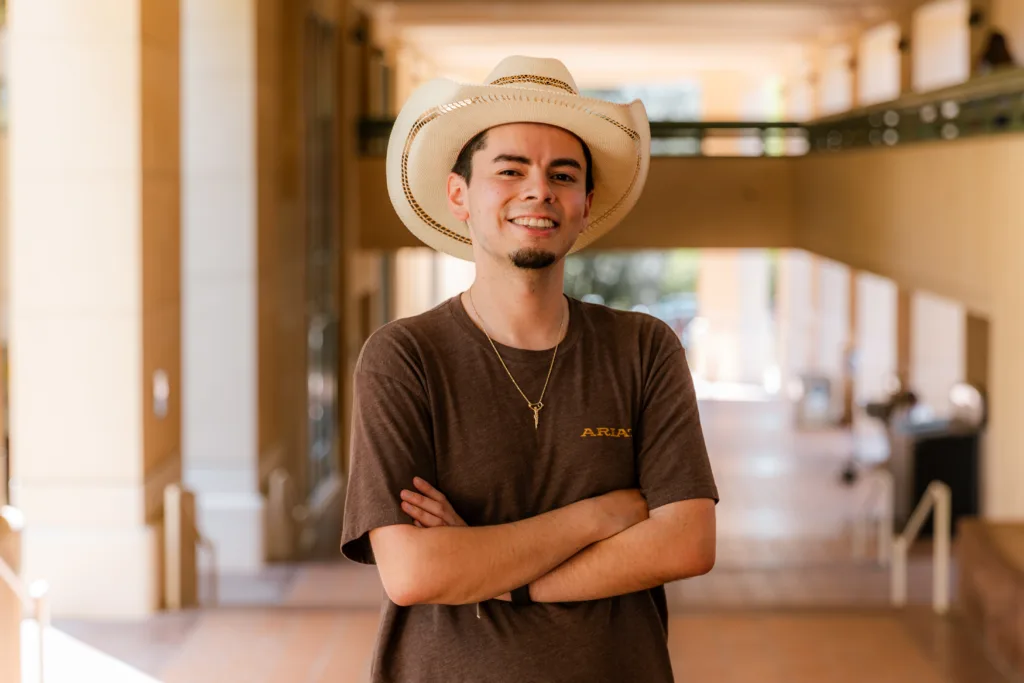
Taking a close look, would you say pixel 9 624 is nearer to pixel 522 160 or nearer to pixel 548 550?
pixel 548 550

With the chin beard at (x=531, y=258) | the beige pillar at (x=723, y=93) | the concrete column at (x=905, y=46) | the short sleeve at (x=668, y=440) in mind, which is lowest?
the short sleeve at (x=668, y=440)

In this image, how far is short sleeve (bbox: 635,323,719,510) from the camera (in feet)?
8.82

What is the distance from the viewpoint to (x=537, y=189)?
257 centimetres

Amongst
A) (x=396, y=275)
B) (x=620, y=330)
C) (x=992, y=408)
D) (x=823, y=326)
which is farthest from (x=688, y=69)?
(x=620, y=330)

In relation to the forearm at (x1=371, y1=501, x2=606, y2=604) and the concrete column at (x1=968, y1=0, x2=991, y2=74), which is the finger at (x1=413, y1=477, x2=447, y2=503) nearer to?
the forearm at (x1=371, y1=501, x2=606, y2=604)

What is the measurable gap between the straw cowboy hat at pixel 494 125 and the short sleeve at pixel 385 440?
0.42m

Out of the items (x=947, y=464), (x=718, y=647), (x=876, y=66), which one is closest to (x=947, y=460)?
(x=947, y=464)

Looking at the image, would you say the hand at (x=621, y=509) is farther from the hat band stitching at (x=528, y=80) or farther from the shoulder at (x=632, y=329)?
the hat band stitching at (x=528, y=80)

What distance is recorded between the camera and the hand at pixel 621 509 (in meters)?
2.64

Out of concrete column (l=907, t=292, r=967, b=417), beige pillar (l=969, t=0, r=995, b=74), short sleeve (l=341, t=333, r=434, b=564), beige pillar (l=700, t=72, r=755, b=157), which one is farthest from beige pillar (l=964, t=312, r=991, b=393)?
beige pillar (l=700, t=72, r=755, b=157)

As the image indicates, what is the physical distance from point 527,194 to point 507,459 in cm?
50

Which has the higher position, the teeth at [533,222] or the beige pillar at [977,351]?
the teeth at [533,222]

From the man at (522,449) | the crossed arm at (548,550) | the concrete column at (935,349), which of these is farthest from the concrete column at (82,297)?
the concrete column at (935,349)

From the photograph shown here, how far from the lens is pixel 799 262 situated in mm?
28344
